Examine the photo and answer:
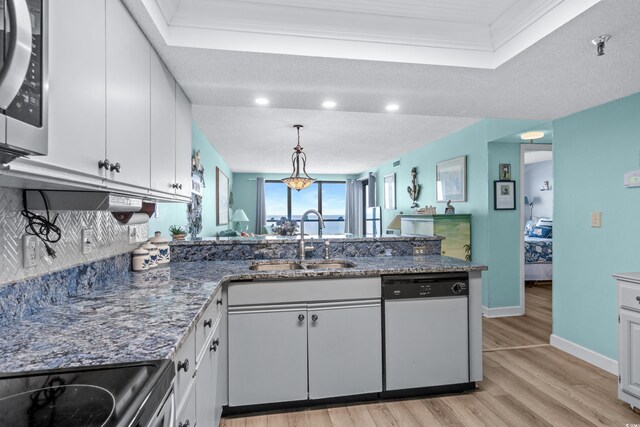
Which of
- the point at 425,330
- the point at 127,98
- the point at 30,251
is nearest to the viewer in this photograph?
the point at 30,251

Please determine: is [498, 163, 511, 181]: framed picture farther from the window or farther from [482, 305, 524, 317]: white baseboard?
the window

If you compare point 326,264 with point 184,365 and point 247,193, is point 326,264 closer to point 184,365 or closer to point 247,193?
point 184,365

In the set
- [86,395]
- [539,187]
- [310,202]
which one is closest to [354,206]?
[310,202]

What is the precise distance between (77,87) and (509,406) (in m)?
2.80

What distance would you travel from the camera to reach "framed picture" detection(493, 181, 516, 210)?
4.09 m

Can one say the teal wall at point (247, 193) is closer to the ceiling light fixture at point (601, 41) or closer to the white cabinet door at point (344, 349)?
the white cabinet door at point (344, 349)

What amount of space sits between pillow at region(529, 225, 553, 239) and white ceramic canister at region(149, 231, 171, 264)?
6.46 metres

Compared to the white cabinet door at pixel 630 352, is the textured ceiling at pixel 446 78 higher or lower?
higher

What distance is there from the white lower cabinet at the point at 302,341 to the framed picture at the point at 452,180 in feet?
9.45

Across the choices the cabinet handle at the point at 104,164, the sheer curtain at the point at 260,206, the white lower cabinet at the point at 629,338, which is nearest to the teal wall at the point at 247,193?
the sheer curtain at the point at 260,206

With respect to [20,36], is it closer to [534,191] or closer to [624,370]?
[624,370]

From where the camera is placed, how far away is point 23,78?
23.3 inches

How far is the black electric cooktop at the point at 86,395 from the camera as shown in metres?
0.66

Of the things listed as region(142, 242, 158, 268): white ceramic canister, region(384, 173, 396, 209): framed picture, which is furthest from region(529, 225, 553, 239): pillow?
region(142, 242, 158, 268): white ceramic canister
